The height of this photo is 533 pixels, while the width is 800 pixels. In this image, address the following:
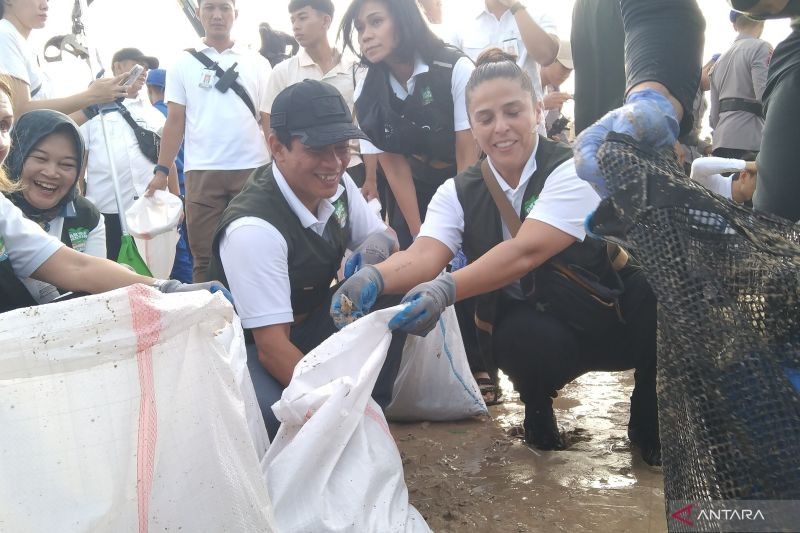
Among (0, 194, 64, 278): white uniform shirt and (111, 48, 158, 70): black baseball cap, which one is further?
(111, 48, 158, 70): black baseball cap

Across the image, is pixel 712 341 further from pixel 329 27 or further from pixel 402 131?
pixel 329 27

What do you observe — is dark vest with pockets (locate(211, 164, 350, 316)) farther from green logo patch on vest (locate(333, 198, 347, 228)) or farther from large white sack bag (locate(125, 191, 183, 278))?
large white sack bag (locate(125, 191, 183, 278))

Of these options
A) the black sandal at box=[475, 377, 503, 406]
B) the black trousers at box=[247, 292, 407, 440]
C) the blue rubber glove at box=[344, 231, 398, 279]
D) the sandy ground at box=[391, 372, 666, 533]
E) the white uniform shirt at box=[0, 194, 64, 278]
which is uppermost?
the white uniform shirt at box=[0, 194, 64, 278]

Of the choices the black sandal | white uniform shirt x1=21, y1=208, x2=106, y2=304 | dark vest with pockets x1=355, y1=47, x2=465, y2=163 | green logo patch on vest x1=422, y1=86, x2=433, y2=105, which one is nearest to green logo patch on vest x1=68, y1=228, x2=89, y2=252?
white uniform shirt x1=21, y1=208, x2=106, y2=304

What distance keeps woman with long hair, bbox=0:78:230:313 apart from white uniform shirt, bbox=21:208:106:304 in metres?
0.03

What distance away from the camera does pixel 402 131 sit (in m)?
2.97

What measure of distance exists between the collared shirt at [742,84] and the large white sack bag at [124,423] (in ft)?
12.3

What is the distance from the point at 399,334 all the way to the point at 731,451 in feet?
4.31

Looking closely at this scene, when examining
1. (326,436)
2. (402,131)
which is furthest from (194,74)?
(326,436)

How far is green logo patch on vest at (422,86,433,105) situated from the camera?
294 cm

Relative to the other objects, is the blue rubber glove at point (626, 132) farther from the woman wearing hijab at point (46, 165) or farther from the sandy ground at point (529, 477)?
the woman wearing hijab at point (46, 165)

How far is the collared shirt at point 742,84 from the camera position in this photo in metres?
4.09

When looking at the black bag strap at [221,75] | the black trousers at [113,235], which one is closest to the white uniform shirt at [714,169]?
the black bag strap at [221,75]

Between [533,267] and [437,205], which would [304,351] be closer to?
[437,205]
